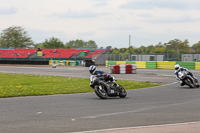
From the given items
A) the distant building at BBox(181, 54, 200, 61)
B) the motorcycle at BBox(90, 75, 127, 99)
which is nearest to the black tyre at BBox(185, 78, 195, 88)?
the motorcycle at BBox(90, 75, 127, 99)

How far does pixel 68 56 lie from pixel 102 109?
60341 mm

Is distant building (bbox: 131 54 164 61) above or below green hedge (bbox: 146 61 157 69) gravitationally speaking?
above

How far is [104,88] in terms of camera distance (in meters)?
13.6

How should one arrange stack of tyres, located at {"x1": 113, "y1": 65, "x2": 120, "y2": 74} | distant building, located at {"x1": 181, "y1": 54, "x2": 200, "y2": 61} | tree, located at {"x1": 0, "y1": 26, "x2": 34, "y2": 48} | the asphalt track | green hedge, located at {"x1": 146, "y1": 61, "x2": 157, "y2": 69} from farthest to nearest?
tree, located at {"x1": 0, "y1": 26, "x2": 34, "y2": 48} → distant building, located at {"x1": 181, "y1": 54, "x2": 200, "y2": 61} → green hedge, located at {"x1": 146, "y1": 61, "x2": 157, "y2": 69} → stack of tyres, located at {"x1": 113, "y1": 65, "x2": 120, "y2": 74} → the asphalt track

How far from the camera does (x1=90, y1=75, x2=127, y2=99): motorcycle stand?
13352 mm

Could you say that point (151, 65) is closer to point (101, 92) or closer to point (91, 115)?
point (101, 92)

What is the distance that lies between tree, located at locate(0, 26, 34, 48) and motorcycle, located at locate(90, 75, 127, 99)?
107 meters

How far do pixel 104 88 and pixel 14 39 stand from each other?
358 ft

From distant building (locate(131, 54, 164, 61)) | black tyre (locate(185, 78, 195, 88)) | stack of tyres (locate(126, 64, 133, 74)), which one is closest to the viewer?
black tyre (locate(185, 78, 195, 88))

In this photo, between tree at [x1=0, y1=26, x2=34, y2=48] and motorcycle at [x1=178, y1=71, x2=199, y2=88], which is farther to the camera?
tree at [x1=0, y1=26, x2=34, y2=48]

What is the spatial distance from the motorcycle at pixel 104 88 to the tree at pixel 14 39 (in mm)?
106934

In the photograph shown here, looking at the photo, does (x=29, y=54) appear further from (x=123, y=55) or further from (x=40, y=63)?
(x=123, y=55)

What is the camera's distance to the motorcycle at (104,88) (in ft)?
43.8

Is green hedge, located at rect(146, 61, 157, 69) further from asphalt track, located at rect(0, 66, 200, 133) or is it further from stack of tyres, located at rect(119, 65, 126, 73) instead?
asphalt track, located at rect(0, 66, 200, 133)
